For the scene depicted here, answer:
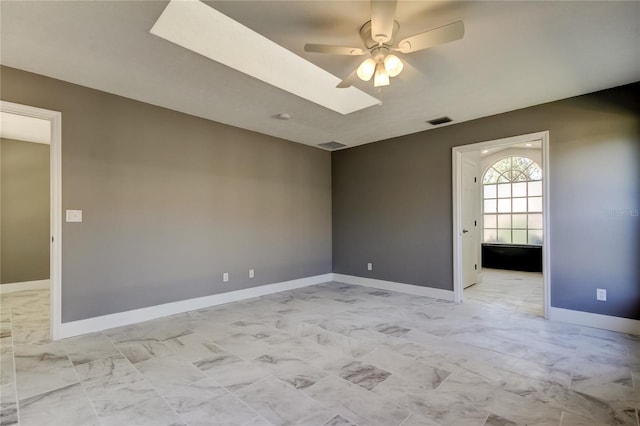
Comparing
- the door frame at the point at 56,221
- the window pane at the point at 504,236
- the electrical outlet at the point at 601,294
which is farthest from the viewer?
the window pane at the point at 504,236

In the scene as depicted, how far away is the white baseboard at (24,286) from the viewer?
502 cm

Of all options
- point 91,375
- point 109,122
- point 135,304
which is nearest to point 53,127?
point 109,122

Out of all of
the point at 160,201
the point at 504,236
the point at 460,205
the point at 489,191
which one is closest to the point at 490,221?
the point at 504,236

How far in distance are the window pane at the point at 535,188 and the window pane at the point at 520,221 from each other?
0.57 metres

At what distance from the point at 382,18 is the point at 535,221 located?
7.46 m

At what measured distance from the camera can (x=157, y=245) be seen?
12.3 ft

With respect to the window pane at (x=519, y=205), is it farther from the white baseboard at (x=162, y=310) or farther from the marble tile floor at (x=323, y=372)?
the white baseboard at (x=162, y=310)

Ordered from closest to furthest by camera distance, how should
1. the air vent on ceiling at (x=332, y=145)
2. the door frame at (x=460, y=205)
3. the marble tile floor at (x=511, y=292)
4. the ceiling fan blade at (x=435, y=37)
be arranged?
the ceiling fan blade at (x=435, y=37)
the door frame at (x=460, y=205)
the marble tile floor at (x=511, y=292)
the air vent on ceiling at (x=332, y=145)

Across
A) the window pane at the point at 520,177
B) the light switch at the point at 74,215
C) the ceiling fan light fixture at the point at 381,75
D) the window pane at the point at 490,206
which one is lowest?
the light switch at the point at 74,215

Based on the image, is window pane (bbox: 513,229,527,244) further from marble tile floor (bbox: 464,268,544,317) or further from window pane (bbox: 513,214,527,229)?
marble tile floor (bbox: 464,268,544,317)

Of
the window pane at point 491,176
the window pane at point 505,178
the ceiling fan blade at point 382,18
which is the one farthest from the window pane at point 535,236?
the ceiling fan blade at point 382,18

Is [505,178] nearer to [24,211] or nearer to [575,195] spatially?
[575,195]

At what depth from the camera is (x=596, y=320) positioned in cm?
332

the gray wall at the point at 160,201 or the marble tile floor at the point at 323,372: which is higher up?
the gray wall at the point at 160,201
